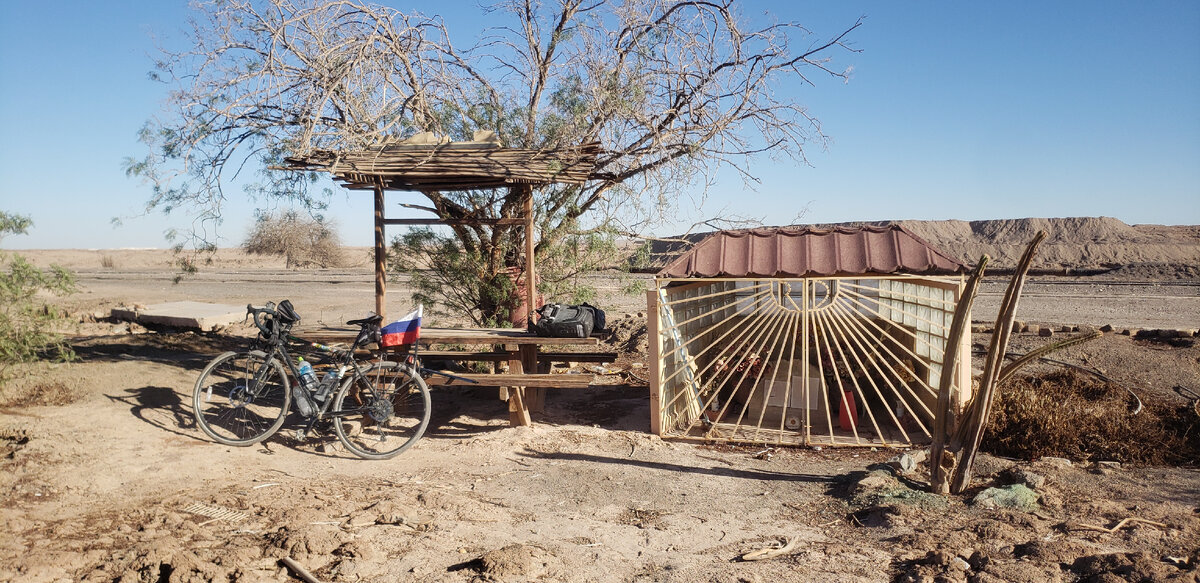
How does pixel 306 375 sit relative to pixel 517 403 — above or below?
above

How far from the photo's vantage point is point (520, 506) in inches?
206

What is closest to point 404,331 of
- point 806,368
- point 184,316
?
point 806,368

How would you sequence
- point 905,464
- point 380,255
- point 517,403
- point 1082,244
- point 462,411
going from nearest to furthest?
point 905,464 < point 517,403 < point 380,255 < point 462,411 < point 1082,244

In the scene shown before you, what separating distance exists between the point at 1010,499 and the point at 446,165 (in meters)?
5.22

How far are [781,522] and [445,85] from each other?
6633 mm

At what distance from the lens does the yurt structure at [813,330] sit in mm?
6609

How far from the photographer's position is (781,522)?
485cm

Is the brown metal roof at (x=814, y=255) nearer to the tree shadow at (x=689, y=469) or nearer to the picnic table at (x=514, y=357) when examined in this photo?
the picnic table at (x=514, y=357)

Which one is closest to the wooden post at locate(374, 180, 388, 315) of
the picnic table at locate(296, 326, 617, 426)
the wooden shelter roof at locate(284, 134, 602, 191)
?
the wooden shelter roof at locate(284, 134, 602, 191)

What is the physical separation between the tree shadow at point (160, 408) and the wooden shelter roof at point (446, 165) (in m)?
2.34

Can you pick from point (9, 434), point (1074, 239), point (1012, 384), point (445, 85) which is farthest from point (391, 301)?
point (1074, 239)

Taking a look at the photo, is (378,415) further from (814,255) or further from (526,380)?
(814,255)

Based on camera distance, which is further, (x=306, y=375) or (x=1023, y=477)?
(x=306, y=375)

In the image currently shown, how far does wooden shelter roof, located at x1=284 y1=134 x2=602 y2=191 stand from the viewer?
24.0ft
